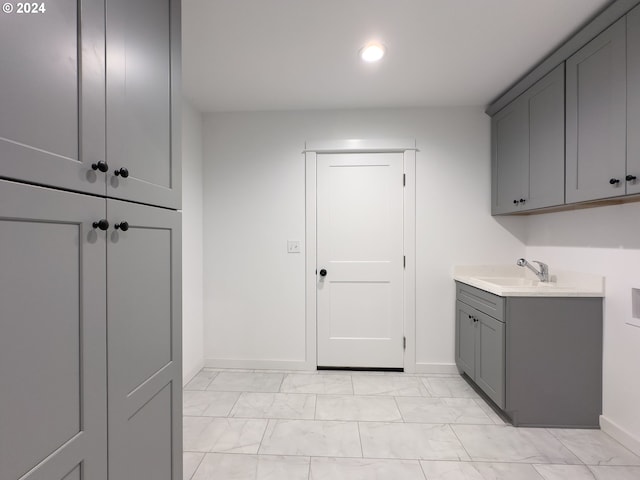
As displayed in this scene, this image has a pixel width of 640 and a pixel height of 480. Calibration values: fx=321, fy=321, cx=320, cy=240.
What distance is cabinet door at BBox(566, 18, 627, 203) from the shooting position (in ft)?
5.47

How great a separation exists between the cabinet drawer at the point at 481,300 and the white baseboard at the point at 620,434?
884 millimetres

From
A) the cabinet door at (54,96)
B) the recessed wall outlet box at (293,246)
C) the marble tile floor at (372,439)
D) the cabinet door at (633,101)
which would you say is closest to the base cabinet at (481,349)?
the marble tile floor at (372,439)

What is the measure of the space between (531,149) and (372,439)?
7.62ft

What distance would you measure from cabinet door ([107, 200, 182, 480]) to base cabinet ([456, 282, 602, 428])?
205 centimetres

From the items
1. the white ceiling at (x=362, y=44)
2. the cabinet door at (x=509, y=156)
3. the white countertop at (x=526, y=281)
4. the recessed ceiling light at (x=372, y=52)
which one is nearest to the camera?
the white ceiling at (x=362, y=44)

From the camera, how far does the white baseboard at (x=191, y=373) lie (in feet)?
9.10

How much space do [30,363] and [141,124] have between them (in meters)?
0.73

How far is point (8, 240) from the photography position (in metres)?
0.63

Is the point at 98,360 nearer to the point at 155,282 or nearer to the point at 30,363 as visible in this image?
the point at 30,363

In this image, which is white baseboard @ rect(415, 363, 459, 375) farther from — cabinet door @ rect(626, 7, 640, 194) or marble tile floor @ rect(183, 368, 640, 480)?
cabinet door @ rect(626, 7, 640, 194)

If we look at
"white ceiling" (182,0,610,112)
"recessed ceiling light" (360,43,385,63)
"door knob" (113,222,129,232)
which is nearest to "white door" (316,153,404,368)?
"white ceiling" (182,0,610,112)

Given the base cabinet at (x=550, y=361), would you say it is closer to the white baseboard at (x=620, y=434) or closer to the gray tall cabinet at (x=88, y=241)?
the white baseboard at (x=620, y=434)

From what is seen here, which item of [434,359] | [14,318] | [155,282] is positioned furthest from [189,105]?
[434,359]

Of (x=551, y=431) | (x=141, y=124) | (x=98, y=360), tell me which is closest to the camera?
(x=98, y=360)
